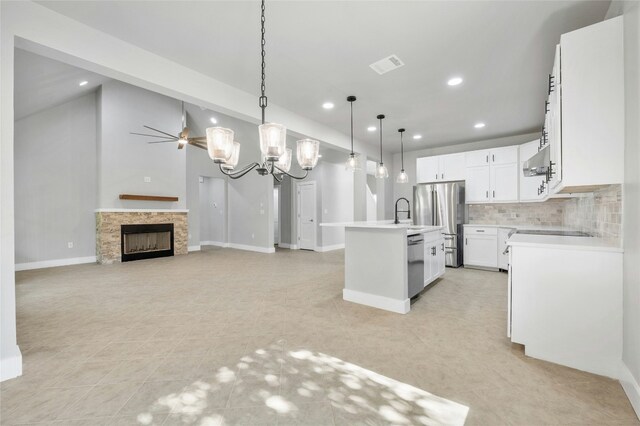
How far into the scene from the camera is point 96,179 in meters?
6.30

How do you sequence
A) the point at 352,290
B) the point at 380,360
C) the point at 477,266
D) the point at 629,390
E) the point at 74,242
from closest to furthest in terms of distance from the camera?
the point at 629,390
the point at 380,360
the point at 352,290
the point at 477,266
the point at 74,242

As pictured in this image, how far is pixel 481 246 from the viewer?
5324 mm

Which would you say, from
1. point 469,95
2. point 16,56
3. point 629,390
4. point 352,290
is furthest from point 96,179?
point 629,390

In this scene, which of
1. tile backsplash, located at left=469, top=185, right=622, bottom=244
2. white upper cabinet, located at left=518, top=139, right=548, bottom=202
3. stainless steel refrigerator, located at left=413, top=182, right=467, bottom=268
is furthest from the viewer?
stainless steel refrigerator, located at left=413, top=182, right=467, bottom=268

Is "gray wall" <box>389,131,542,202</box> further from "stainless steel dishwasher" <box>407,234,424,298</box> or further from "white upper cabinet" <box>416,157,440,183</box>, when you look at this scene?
"stainless steel dishwasher" <box>407,234,424,298</box>

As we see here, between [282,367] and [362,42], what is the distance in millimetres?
2913

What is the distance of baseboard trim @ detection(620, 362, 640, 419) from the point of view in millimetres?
1555

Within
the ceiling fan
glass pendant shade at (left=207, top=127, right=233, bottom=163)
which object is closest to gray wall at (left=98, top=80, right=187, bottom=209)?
the ceiling fan

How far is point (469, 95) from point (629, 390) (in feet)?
11.5


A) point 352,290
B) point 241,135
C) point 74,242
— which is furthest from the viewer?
point 241,135

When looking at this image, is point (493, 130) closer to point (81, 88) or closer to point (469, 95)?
point (469, 95)

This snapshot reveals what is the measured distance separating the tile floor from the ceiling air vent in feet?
9.01

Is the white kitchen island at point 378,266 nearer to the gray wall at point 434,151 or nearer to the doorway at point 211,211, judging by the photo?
the gray wall at point 434,151

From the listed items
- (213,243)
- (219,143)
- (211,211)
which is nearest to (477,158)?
(219,143)
